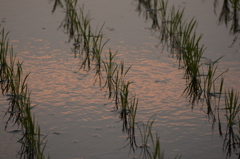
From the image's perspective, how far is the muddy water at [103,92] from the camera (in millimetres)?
2928

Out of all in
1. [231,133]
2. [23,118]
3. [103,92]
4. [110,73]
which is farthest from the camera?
[110,73]

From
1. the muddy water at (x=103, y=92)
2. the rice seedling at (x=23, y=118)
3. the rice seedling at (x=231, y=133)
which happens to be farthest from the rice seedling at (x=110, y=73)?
the rice seedling at (x=231, y=133)

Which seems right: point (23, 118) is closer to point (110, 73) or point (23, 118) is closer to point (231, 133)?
point (110, 73)

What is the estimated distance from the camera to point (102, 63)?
14.2 ft

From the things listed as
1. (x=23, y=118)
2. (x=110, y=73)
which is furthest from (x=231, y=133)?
(x=23, y=118)

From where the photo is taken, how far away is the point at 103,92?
12.3ft

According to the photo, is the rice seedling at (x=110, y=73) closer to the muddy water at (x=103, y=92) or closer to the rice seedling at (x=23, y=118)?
the muddy water at (x=103, y=92)

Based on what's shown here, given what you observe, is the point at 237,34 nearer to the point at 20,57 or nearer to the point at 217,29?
the point at 217,29

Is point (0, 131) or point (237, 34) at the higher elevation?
point (237, 34)

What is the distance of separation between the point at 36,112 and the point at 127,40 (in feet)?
5.81

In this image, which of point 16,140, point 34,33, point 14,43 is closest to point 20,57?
point 14,43

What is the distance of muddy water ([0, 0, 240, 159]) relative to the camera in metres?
2.93

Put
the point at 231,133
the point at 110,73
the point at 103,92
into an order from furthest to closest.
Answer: the point at 110,73 → the point at 103,92 → the point at 231,133

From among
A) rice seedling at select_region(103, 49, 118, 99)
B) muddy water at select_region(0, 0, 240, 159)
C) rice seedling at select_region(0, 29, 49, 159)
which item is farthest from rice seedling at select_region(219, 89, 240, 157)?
rice seedling at select_region(0, 29, 49, 159)
